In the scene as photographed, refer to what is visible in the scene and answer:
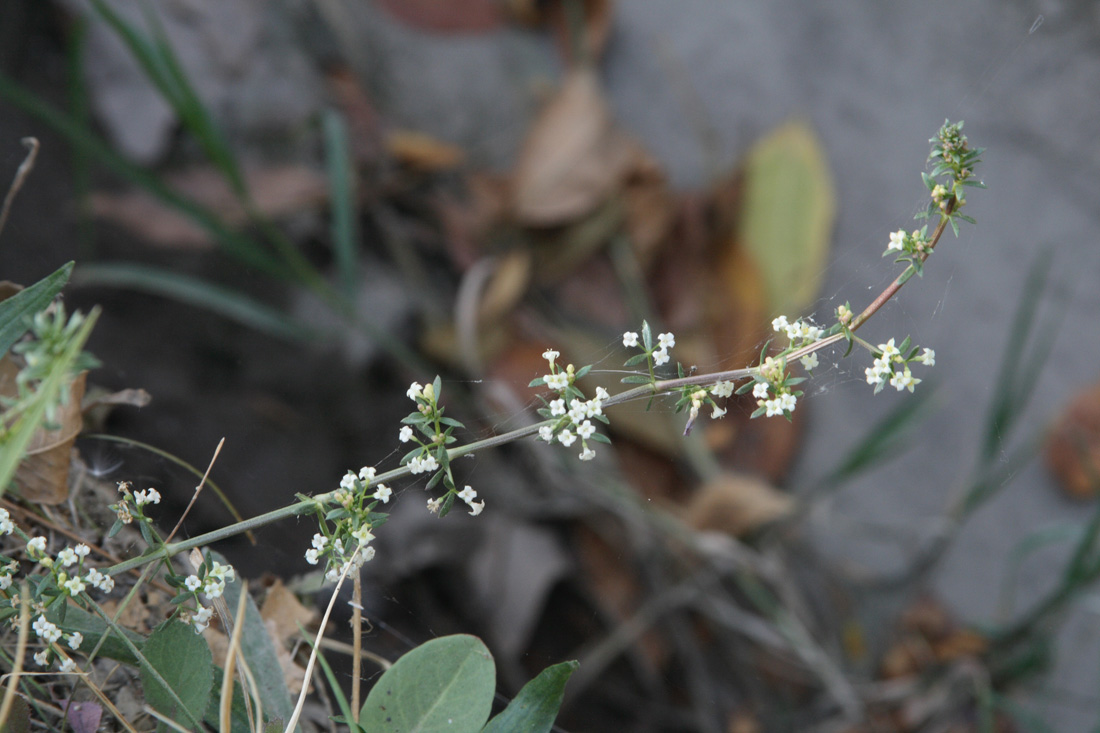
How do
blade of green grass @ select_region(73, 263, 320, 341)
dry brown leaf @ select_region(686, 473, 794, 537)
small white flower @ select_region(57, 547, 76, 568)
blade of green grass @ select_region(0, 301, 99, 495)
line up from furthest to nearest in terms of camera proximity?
dry brown leaf @ select_region(686, 473, 794, 537) < blade of green grass @ select_region(73, 263, 320, 341) < small white flower @ select_region(57, 547, 76, 568) < blade of green grass @ select_region(0, 301, 99, 495)

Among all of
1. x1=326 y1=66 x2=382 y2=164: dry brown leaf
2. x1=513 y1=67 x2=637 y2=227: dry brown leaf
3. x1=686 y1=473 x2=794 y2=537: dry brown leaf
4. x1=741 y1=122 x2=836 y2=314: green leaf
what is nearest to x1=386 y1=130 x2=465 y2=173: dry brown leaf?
x1=326 y1=66 x2=382 y2=164: dry brown leaf

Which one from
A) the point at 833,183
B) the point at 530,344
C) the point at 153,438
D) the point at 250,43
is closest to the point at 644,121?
the point at 833,183

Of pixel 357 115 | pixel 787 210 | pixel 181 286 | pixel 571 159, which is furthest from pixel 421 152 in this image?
pixel 787 210

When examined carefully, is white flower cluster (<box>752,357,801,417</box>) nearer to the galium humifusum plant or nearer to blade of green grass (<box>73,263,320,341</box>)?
the galium humifusum plant

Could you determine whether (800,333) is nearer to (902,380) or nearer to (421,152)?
(902,380)

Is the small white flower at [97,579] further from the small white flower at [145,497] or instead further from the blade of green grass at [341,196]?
the blade of green grass at [341,196]

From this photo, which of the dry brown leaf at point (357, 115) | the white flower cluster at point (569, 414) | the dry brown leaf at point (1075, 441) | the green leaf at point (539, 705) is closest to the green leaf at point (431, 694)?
the green leaf at point (539, 705)
